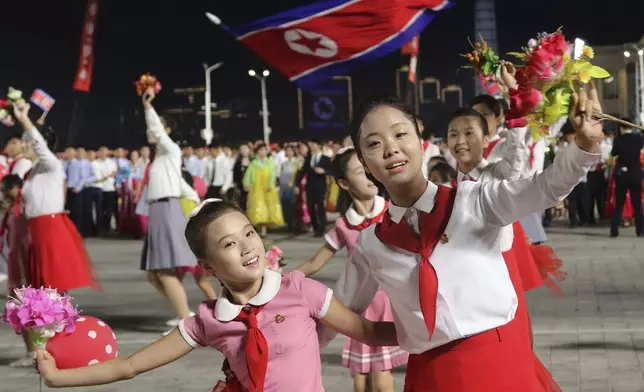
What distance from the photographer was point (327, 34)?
11.3m

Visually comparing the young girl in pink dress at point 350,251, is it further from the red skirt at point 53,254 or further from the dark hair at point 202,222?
the red skirt at point 53,254

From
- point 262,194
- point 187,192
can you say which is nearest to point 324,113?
point 262,194

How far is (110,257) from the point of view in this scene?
18922 millimetres

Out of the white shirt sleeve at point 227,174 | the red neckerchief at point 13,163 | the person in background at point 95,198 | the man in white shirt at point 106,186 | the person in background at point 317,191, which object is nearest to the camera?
the red neckerchief at point 13,163

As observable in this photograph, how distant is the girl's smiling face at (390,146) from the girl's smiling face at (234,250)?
1.58 ft

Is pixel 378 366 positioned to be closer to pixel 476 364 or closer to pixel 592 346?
pixel 476 364

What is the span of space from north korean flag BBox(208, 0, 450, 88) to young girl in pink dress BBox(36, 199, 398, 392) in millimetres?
7122

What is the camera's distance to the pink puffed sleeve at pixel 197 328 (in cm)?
400

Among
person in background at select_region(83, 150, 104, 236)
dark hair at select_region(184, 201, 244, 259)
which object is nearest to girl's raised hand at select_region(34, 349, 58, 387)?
dark hair at select_region(184, 201, 244, 259)

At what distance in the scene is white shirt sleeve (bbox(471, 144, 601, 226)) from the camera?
3287mm

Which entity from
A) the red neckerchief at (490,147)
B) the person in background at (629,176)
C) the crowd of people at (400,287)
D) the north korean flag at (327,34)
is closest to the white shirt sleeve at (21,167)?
the north korean flag at (327,34)

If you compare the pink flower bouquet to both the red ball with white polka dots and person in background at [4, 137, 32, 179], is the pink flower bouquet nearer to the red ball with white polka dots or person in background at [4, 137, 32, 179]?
the red ball with white polka dots

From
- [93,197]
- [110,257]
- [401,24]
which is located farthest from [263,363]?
[93,197]

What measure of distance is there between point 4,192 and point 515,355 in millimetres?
7404
